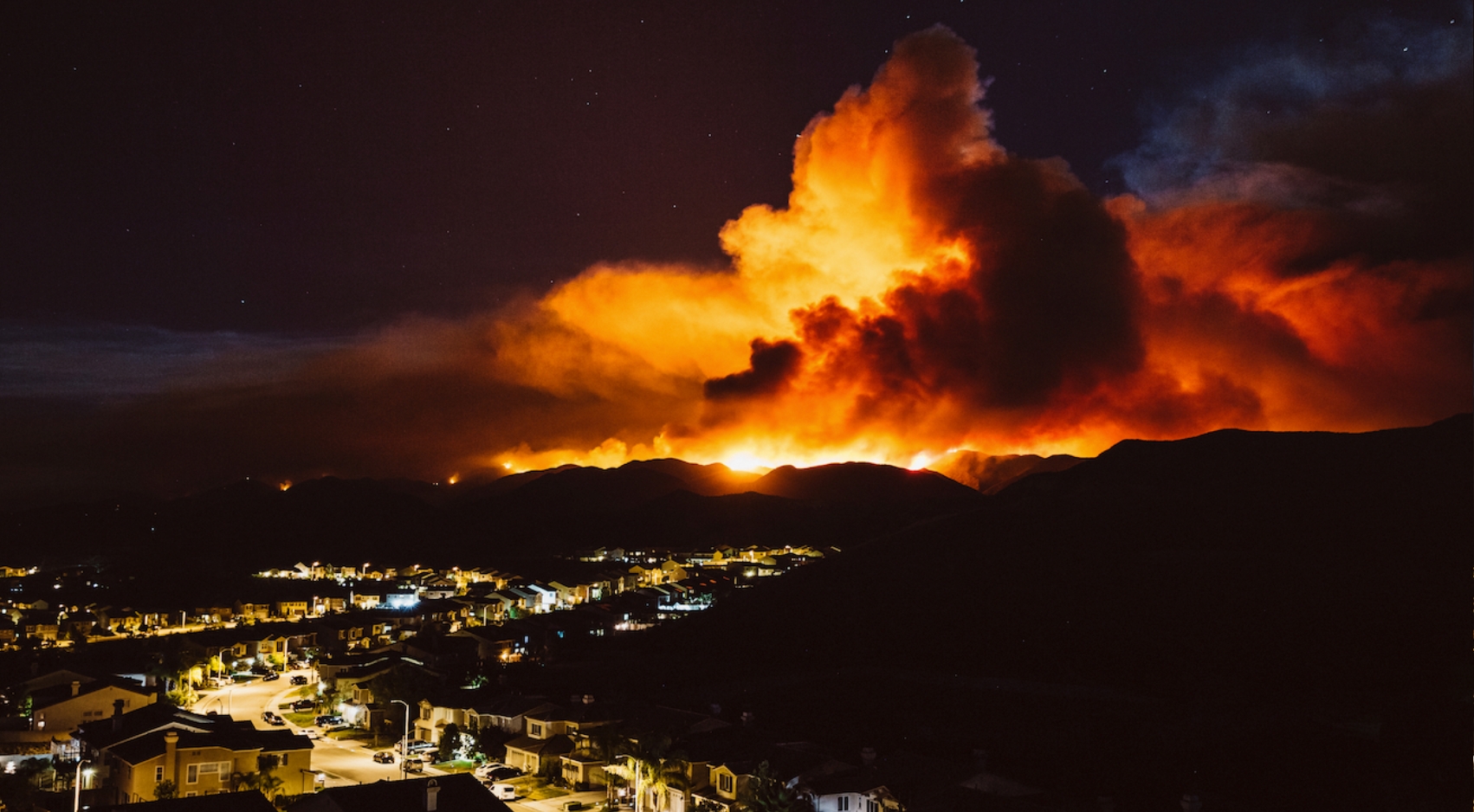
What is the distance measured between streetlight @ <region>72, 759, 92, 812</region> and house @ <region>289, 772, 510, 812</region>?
5.66m

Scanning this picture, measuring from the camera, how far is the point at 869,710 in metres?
46.2

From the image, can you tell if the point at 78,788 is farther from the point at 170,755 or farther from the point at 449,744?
the point at 449,744

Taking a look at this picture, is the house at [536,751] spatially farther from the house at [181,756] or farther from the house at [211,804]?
the house at [211,804]

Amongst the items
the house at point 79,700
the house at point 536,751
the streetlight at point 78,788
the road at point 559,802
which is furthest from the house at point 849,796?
the house at point 79,700

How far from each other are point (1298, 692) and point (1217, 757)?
930 centimetres

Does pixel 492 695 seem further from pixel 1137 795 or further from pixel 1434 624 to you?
pixel 1434 624

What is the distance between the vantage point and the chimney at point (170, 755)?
1196 inches

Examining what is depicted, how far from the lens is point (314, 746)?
126ft

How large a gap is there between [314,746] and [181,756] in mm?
7887

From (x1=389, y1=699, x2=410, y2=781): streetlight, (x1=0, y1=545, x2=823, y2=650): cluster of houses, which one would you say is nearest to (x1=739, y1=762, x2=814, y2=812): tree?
(x1=389, y1=699, x2=410, y2=781): streetlight

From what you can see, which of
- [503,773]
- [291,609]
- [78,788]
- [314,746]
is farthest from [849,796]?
[291,609]

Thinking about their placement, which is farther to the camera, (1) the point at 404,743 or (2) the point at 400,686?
(2) the point at 400,686

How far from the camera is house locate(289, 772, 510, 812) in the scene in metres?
24.9

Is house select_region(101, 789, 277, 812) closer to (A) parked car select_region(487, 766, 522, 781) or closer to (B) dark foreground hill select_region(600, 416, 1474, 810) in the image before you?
(A) parked car select_region(487, 766, 522, 781)
